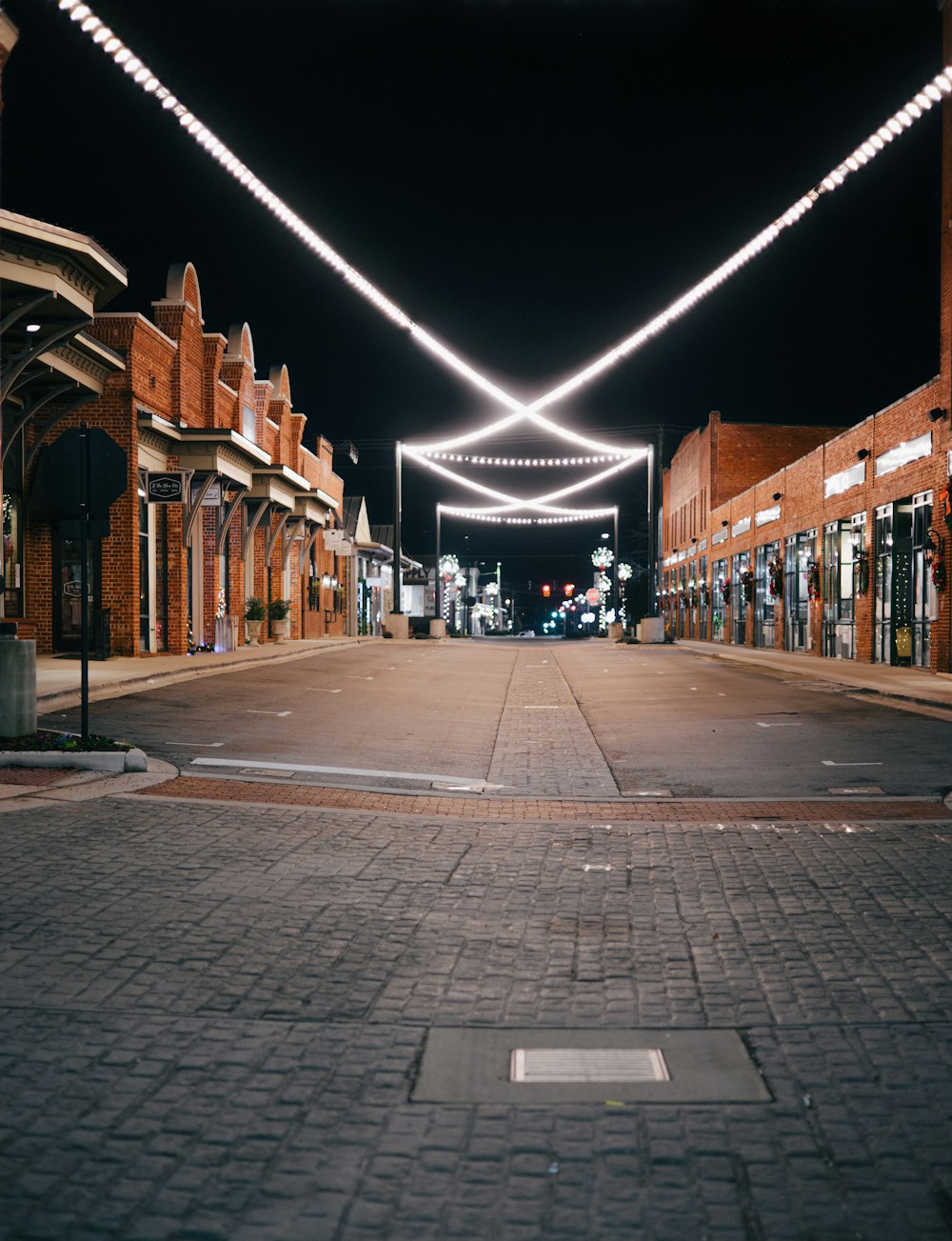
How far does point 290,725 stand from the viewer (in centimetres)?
1456

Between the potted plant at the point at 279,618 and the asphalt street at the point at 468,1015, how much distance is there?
93.3ft

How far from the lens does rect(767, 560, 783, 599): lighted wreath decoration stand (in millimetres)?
41656

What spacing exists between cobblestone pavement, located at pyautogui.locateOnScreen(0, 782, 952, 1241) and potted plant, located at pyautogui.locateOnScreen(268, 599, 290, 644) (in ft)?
100

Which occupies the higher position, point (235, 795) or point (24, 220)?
point (24, 220)

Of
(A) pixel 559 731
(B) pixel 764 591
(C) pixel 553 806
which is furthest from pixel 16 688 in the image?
(B) pixel 764 591

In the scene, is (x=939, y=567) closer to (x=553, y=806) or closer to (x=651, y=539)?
(x=553, y=806)

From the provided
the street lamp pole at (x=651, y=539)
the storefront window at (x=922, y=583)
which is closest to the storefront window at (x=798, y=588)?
the street lamp pole at (x=651, y=539)

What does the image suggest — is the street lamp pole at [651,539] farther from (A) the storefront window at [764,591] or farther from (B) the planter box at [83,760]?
(B) the planter box at [83,760]

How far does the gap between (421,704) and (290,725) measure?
387 cm

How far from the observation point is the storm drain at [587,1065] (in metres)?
3.85

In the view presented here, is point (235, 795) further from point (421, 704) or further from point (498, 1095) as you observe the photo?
point (421, 704)

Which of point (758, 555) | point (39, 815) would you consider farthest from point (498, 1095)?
point (758, 555)

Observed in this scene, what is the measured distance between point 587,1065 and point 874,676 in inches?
851

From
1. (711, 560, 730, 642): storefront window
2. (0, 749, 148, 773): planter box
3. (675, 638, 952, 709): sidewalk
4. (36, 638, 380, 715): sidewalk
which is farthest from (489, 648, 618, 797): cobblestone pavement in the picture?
(711, 560, 730, 642): storefront window
